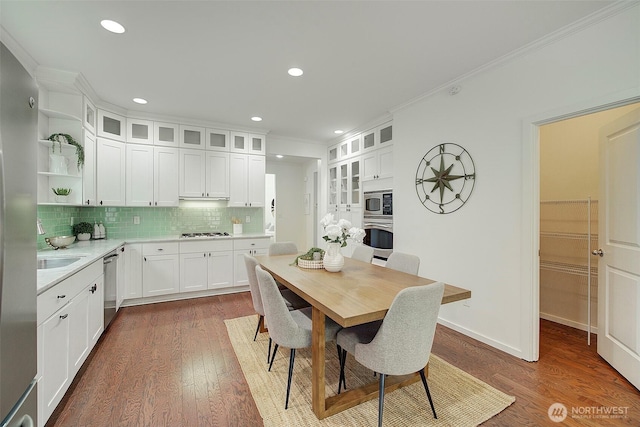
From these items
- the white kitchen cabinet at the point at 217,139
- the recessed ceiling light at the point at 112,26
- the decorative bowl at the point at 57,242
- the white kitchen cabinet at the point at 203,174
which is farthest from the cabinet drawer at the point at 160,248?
the recessed ceiling light at the point at 112,26

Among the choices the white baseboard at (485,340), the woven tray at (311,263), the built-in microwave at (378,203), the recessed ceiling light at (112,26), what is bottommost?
the white baseboard at (485,340)

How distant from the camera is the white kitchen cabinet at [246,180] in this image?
4559 millimetres

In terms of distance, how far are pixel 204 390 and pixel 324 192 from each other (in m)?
4.16

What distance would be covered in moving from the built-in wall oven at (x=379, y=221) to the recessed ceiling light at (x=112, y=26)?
3.32 metres

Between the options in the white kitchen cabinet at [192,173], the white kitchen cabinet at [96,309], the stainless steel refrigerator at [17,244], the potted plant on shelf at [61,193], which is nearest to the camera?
the stainless steel refrigerator at [17,244]

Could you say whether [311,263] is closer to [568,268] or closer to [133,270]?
[133,270]

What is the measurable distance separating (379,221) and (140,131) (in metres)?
3.70

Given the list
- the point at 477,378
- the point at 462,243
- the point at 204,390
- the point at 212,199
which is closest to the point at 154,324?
the point at 204,390

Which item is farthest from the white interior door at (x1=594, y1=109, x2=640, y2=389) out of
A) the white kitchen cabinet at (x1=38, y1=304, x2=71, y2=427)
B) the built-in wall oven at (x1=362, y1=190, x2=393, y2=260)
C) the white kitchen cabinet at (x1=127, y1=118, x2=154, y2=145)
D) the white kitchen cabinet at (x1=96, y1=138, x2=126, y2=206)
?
the white kitchen cabinet at (x1=96, y1=138, x2=126, y2=206)

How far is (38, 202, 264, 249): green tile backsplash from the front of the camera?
3453mm

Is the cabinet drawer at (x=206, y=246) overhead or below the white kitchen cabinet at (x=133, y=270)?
overhead

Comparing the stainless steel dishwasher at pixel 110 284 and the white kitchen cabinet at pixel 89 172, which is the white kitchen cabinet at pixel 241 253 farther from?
the white kitchen cabinet at pixel 89 172

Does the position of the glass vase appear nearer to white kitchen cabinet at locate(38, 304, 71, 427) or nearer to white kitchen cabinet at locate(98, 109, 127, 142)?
white kitchen cabinet at locate(38, 304, 71, 427)

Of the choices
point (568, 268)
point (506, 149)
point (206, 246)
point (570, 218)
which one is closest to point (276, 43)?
point (506, 149)
